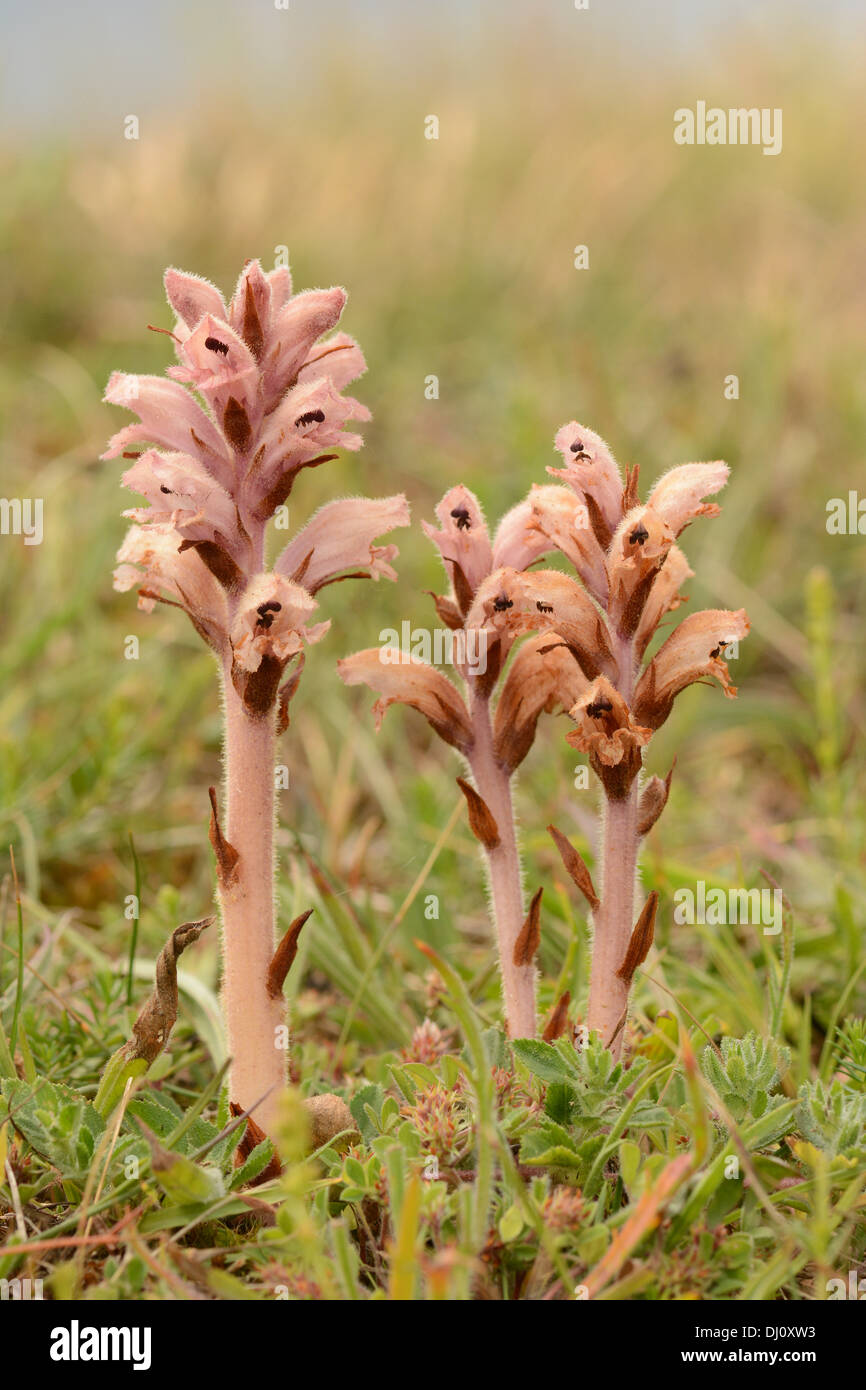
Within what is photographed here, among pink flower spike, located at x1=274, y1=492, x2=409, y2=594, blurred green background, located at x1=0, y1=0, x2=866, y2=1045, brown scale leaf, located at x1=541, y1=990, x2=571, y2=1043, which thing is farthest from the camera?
blurred green background, located at x1=0, y1=0, x2=866, y2=1045

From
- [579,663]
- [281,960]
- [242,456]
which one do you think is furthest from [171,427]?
[281,960]

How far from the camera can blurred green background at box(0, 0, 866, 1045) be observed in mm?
4223

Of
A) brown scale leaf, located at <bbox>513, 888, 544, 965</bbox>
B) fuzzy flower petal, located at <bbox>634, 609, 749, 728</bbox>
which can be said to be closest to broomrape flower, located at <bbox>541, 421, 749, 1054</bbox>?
fuzzy flower petal, located at <bbox>634, 609, 749, 728</bbox>

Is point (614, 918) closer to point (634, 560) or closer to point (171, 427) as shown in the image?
point (634, 560)

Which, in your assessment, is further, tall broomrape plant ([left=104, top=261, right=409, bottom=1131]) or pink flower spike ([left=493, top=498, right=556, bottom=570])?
pink flower spike ([left=493, top=498, right=556, bottom=570])

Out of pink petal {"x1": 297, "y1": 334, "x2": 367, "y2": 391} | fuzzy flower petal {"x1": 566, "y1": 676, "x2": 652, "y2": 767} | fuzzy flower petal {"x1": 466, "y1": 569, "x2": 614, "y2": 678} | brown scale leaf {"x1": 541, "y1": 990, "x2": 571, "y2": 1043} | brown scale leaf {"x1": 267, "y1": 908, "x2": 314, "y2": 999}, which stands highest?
pink petal {"x1": 297, "y1": 334, "x2": 367, "y2": 391}

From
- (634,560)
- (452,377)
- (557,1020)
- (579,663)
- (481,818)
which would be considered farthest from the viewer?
(452,377)

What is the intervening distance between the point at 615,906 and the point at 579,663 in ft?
1.54

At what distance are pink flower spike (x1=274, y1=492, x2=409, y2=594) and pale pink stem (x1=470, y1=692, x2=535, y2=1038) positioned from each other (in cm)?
37

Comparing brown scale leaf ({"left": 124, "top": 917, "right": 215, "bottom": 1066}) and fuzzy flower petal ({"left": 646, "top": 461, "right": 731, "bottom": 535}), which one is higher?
fuzzy flower petal ({"left": 646, "top": 461, "right": 731, "bottom": 535})

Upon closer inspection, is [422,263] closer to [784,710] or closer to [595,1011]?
[784,710]

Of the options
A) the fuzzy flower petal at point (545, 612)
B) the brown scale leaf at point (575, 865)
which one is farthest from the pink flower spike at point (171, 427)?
the brown scale leaf at point (575, 865)

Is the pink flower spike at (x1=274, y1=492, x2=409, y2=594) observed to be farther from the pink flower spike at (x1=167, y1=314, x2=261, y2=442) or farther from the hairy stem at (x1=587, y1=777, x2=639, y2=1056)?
the hairy stem at (x1=587, y1=777, x2=639, y2=1056)

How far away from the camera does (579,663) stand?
2402mm
